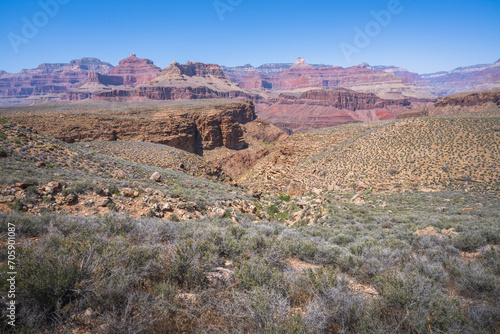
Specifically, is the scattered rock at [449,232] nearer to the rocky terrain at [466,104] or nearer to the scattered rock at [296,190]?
the scattered rock at [296,190]

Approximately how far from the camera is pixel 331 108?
405ft

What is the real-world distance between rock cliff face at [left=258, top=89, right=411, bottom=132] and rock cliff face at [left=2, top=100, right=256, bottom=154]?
65.2 m

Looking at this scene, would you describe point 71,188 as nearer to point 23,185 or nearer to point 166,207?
point 23,185

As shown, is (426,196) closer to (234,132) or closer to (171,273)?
(171,273)

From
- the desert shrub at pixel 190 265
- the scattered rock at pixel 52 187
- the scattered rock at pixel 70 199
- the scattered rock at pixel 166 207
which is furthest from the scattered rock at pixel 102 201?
the desert shrub at pixel 190 265

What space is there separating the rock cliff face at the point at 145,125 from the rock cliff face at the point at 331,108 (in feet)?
214

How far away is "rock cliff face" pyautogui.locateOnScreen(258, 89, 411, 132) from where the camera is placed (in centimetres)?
11819

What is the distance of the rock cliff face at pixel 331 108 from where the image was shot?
118m

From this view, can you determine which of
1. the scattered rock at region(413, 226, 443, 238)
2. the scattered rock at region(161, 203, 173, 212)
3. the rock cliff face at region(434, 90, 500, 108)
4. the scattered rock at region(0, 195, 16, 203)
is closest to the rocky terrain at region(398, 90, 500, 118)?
the rock cliff face at region(434, 90, 500, 108)

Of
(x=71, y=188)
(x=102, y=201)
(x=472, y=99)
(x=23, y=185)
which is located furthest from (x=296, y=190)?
(x=472, y=99)

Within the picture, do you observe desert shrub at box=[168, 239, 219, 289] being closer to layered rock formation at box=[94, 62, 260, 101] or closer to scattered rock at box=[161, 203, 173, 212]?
scattered rock at box=[161, 203, 173, 212]

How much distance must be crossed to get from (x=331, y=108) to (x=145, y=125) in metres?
109

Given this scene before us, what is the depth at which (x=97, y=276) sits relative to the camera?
120 inches

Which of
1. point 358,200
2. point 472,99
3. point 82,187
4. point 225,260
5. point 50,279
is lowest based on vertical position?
point 358,200
